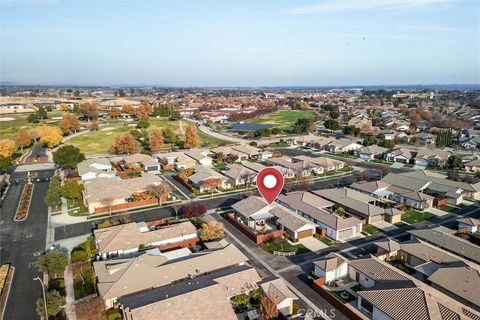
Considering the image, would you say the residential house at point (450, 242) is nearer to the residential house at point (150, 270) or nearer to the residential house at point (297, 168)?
the residential house at point (150, 270)

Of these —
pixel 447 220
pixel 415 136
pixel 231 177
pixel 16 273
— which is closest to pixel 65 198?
pixel 16 273

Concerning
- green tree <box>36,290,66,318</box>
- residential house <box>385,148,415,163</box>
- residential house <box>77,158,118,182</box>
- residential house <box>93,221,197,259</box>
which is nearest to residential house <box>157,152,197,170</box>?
residential house <box>77,158,118,182</box>

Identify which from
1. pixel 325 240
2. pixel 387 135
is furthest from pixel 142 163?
pixel 387 135

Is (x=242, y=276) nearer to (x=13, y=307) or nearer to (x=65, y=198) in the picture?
(x=13, y=307)

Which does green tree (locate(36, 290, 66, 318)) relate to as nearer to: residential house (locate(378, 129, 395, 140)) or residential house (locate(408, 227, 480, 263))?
residential house (locate(408, 227, 480, 263))

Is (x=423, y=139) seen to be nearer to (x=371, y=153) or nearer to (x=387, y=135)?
(x=387, y=135)

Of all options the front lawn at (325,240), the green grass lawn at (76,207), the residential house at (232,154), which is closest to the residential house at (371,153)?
the residential house at (232,154)
